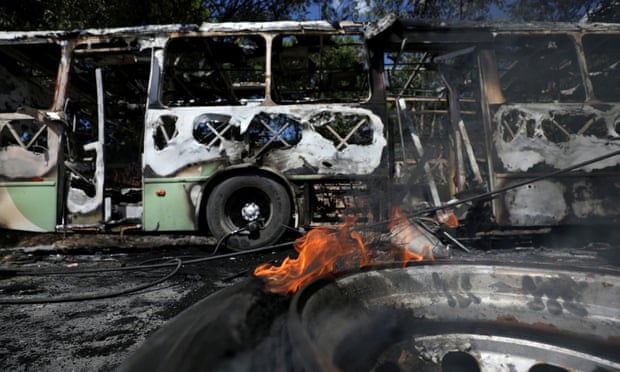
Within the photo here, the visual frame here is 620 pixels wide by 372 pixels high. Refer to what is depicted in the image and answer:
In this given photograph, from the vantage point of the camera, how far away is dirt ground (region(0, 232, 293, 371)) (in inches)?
62.8

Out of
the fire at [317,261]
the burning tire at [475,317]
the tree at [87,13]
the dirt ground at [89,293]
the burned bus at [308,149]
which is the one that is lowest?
the dirt ground at [89,293]

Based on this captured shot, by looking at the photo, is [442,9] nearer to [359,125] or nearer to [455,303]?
[359,125]

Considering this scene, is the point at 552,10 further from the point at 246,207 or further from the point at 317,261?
the point at 317,261

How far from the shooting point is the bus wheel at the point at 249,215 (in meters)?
3.84

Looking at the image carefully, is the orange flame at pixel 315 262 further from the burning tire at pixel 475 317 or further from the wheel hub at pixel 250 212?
the wheel hub at pixel 250 212

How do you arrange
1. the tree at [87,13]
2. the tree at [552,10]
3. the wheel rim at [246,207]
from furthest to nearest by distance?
the tree at [552,10] < the tree at [87,13] < the wheel rim at [246,207]

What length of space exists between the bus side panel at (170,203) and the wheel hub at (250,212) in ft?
1.86

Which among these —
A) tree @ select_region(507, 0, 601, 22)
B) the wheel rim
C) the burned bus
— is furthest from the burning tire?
tree @ select_region(507, 0, 601, 22)

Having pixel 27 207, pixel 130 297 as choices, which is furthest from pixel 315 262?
pixel 27 207

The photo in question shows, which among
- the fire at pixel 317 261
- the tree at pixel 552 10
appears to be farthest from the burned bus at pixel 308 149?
the tree at pixel 552 10

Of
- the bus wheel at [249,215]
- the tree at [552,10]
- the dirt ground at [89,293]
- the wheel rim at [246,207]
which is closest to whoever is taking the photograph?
the dirt ground at [89,293]

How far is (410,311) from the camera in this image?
3.59 ft

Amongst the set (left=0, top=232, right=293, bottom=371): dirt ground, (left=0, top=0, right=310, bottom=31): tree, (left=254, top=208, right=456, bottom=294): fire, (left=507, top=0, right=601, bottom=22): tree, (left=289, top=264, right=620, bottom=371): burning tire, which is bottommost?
(left=0, top=232, right=293, bottom=371): dirt ground

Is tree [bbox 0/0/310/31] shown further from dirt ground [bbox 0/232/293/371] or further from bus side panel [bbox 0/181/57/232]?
dirt ground [bbox 0/232/293/371]
